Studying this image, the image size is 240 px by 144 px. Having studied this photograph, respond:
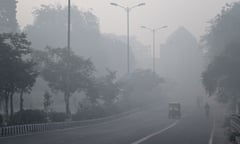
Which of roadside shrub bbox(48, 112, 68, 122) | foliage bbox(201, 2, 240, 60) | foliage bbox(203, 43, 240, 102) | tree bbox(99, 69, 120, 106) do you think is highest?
foliage bbox(201, 2, 240, 60)

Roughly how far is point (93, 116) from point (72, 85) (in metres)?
3.92

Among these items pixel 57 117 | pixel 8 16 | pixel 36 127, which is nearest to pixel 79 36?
pixel 8 16

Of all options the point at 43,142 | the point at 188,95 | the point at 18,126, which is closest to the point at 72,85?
the point at 18,126

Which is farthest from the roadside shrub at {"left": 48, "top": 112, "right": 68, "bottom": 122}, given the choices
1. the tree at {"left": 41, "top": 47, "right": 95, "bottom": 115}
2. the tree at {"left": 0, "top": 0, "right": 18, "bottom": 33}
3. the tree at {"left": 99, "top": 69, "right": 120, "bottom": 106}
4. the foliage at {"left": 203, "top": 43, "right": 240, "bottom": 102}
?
the tree at {"left": 0, "top": 0, "right": 18, "bottom": 33}

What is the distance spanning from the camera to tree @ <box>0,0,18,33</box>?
116 m

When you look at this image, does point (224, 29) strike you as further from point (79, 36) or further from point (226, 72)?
point (79, 36)

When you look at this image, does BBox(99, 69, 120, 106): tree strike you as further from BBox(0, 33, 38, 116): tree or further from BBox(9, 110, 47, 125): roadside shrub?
BBox(9, 110, 47, 125): roadside shrub

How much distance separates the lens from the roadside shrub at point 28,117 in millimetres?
46828

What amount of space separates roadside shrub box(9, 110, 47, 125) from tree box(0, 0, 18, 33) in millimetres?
67543

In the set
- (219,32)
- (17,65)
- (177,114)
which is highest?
(219,32)

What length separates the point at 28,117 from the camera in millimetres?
48562

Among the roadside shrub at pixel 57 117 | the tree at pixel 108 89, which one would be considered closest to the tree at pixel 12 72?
the roadside shrub at pixel 57 117

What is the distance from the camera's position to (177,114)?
75.4m

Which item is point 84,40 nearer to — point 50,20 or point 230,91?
point 50,20
